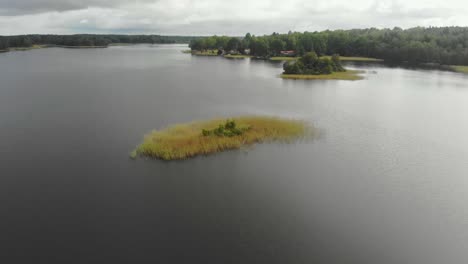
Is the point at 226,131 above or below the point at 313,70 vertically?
below

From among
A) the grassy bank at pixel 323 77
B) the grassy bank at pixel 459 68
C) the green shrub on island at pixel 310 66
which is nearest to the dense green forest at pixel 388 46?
the grassy bank at pixel 459 68

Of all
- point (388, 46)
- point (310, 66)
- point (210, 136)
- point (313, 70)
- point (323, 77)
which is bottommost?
point (210, 136)

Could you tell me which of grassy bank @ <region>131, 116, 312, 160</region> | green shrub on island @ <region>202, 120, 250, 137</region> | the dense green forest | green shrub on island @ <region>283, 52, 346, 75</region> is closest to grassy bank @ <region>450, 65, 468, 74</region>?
the dense green forest

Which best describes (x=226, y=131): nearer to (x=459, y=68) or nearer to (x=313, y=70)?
(x=313, y=70)

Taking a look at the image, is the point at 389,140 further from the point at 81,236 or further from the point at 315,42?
the point at 315,42

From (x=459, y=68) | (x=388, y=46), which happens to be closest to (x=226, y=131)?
(x=459, y=68)

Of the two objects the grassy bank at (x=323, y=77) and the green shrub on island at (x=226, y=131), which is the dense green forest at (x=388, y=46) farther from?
the green shrub on island at (x=226, y=131)
